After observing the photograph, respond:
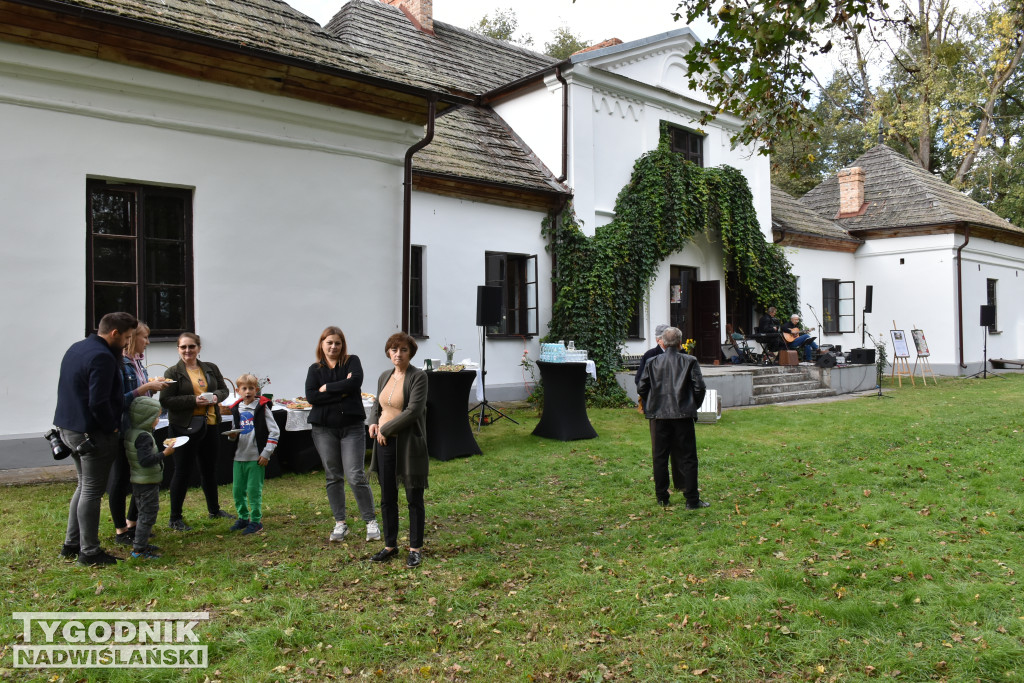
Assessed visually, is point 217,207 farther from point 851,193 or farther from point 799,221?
point 851,193

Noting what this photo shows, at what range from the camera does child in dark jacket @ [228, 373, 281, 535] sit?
5.63 metres

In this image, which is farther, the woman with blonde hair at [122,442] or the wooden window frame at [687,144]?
the wooden window frame at [687,144]

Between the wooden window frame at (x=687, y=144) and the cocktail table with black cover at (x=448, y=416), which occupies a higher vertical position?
the wooden window frame at (x=687, y=144)

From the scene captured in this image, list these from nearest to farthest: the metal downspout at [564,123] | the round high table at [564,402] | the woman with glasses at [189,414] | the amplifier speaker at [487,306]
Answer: the woman with glasses at [189,414], the round high table at [564,402], the amplifier speaker at [487,306], the metal downspout at [564,123]

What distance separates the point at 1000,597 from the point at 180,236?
27.0 ft

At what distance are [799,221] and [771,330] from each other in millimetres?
5060

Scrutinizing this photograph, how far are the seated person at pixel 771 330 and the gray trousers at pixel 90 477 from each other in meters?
15.9

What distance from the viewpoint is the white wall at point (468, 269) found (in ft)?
40.6

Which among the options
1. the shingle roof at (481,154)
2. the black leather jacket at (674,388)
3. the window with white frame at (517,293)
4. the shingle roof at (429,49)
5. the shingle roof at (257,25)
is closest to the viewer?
the black leather jacket at (674,388)

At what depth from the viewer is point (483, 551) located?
5309mm

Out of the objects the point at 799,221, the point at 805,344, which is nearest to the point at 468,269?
the point at 805,344

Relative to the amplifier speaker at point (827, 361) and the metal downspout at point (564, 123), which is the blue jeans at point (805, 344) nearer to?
the amplifier speaker at point (827, 361)

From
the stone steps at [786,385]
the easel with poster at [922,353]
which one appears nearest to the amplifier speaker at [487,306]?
the stone steps at [786,385]

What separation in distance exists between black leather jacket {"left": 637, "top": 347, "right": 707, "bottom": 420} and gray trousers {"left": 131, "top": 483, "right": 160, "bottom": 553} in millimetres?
4073
